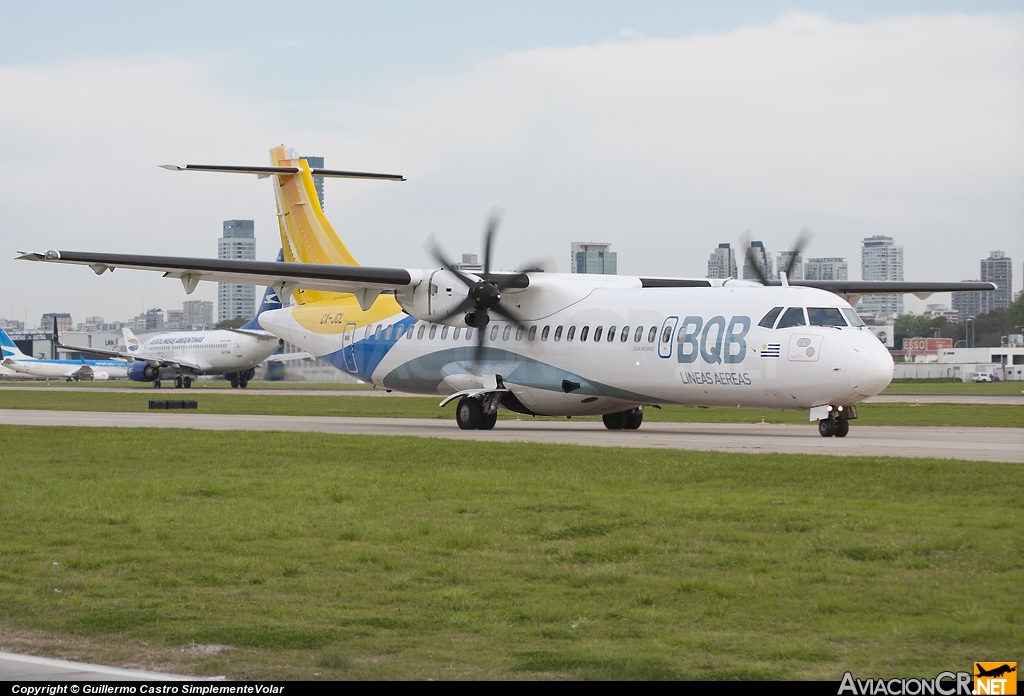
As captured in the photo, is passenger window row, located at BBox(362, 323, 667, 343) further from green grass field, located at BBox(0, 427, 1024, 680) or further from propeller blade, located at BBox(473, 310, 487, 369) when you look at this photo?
green grass field, located at BBox(0, 427, 1024, 680)

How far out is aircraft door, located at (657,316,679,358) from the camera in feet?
79.3

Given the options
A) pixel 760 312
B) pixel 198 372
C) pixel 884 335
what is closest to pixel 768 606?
pixel 760 312

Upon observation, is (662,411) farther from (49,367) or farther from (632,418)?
(49,367)

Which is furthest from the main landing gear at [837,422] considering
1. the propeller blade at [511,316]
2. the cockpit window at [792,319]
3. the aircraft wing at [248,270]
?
the aircraft wing at [248,270]

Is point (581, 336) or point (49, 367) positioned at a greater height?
point (581, 336)

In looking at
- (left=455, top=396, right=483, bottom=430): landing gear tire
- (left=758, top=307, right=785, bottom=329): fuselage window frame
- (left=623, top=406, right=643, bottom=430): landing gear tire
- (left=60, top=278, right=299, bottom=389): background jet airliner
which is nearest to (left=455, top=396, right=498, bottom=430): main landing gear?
(left=455, top=396, right=483, bottom=430): landing gear tire

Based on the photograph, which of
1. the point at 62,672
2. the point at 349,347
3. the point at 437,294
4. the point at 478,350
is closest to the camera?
the point at 62,672

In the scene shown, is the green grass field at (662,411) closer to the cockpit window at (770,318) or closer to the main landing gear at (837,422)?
the main landing gear at (837,422)

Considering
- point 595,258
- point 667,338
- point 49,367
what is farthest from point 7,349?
point 667,338

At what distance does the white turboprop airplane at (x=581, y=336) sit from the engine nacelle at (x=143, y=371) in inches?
2006

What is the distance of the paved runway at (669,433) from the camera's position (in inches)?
776

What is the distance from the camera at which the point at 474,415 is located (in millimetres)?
27375

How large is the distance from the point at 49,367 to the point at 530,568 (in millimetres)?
97278

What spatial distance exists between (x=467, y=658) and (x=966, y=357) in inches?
5170
